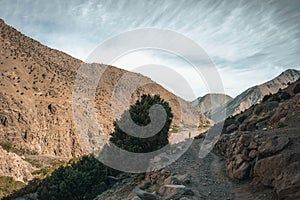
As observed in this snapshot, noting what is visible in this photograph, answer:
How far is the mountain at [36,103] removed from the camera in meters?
59.8

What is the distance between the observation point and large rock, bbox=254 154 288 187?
10.2m

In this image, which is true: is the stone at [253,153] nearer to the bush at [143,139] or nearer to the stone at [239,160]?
the stone at [239,160]

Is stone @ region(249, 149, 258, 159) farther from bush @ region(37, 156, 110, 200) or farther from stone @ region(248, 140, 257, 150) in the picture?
bush @ region(37, 156, 110, 200)

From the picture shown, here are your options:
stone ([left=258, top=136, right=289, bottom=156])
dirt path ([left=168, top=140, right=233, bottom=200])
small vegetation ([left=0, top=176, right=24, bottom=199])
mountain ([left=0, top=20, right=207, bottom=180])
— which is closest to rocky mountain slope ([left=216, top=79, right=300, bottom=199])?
stone ([left=258, top=136, right=289, bottom=156])

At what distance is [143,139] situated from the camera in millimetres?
20391

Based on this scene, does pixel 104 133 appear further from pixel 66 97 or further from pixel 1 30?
pixel 1 30

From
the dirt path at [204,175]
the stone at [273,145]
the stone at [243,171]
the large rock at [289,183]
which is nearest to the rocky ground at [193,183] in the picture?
the dirt path at [204,175]

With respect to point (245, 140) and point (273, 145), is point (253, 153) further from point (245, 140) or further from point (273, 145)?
point (245, 140)

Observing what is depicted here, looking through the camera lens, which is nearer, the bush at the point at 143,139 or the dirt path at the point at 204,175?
the dirt path at the point at 204,175

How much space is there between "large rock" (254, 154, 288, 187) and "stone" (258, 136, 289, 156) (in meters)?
0.36

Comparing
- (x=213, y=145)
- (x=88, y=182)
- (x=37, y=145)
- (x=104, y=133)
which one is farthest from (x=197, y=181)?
(x=104, y=133)

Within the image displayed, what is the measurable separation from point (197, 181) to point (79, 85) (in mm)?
74359

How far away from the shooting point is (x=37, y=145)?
61.1 metres

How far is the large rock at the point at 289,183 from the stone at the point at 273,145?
1336 mm
